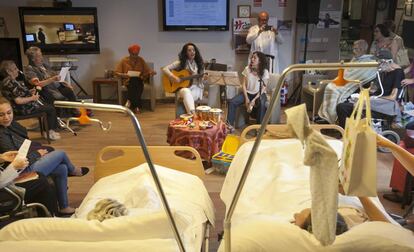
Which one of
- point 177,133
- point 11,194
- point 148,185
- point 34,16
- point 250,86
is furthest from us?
point 34,16

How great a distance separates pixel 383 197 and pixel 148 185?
2.15 meters

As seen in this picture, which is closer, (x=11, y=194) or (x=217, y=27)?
(x=11, y=194)

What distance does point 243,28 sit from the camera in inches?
253

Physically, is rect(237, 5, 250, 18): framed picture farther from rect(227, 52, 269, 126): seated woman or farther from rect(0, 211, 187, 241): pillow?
rect(0, 211, 187, 241): pillow

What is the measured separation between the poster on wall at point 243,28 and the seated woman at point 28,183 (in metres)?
4.42

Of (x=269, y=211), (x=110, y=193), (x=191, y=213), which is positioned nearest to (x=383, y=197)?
(x=269, y=211)

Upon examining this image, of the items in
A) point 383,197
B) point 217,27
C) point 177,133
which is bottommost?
point 383,197

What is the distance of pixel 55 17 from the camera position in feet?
20.3

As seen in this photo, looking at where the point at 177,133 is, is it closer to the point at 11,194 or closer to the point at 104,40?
the point at 11,194

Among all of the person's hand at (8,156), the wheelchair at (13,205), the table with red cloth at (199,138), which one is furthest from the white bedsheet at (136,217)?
the table with red cloth at (199,138)

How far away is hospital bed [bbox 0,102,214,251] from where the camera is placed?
1.41 metres

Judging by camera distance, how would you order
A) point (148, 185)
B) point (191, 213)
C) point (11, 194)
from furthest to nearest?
point (11, 194) → point (148, 185) → point (191, 213)

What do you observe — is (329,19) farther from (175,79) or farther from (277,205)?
(277,205)

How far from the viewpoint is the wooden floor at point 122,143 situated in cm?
334
